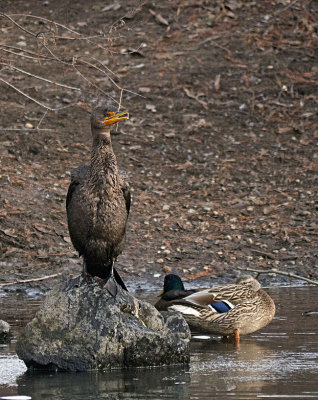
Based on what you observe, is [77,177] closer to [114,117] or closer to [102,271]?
[114,117]

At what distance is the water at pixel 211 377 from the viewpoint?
21.0ft

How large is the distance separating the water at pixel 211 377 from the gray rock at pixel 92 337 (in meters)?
0.12

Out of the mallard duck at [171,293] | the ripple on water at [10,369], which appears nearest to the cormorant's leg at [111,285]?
the ripple on water at [10,369]

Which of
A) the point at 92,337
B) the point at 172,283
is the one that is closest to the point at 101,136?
the point at 92,337

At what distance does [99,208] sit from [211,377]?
6.12 ft

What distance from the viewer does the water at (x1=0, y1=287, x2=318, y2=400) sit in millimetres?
6387

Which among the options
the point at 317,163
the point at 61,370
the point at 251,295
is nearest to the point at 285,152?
the point at 317,163

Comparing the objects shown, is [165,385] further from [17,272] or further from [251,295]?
[17,272]

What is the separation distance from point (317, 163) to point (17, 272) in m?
6.35

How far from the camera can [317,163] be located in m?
16.4

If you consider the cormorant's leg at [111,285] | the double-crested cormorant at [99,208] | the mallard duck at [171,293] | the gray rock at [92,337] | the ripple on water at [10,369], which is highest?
the double-crested cormorant at [99,208]

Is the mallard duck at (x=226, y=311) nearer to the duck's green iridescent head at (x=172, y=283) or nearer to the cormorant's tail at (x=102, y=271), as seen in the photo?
the duck's green iridescent head at (x=172, y=283)

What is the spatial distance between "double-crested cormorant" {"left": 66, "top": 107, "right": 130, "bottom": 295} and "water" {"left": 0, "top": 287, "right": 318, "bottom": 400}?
998 millimetres

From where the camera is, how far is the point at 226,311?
9.30m
